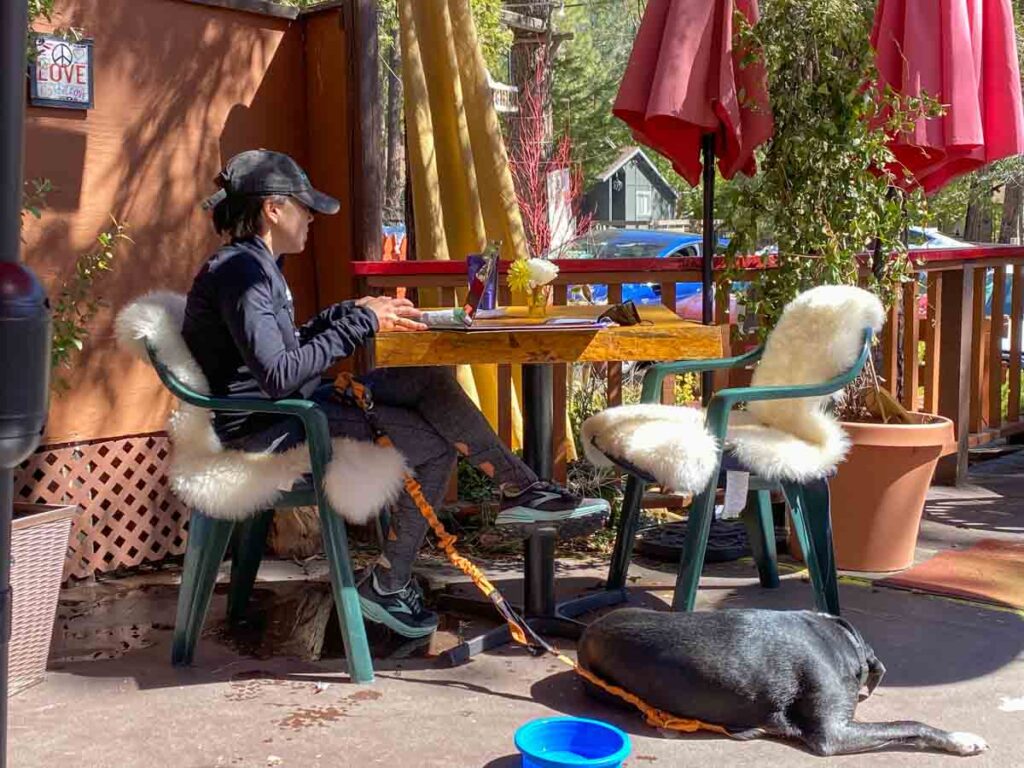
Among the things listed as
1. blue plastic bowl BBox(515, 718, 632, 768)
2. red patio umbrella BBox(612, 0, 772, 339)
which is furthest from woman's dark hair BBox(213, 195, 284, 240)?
red patio umbrella BBox(612, 0, 772, 339)

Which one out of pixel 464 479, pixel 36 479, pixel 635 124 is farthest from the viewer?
pixel 464 479

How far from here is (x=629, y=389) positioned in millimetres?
7020

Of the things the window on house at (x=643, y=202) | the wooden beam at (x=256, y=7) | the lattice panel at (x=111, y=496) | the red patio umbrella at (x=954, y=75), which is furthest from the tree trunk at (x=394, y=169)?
the window on house at (x=643, y=202)

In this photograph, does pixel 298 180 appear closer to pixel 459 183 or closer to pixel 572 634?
pixel 572 634

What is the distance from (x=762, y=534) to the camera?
4480mm

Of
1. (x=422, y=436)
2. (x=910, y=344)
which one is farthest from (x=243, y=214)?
(x=910, y=344)

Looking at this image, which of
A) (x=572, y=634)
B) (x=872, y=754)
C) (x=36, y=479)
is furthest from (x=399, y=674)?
(x=36, y=479)

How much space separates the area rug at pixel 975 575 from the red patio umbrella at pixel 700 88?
1.22 m

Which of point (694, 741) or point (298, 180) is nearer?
point (694, 741)

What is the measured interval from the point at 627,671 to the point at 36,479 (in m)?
2.43

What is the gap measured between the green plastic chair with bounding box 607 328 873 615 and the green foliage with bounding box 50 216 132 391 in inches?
70.0

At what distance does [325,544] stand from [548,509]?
65cm

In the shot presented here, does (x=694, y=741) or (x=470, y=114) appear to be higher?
(x=470, y=114)

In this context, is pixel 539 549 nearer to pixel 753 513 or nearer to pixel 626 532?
pixel 626 532
